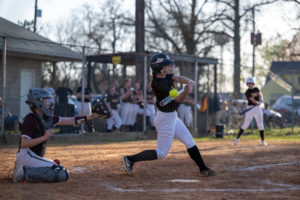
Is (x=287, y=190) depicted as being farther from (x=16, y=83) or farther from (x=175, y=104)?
(x=16, y=83)

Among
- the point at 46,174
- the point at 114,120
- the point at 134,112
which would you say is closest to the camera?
the point at 46,174

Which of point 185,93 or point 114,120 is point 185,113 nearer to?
point 114,120

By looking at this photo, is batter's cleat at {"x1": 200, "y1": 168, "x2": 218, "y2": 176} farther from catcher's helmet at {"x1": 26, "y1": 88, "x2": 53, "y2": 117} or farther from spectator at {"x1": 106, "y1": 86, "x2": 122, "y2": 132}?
spectator at {"x1": 106, "y1": 86, "x2": 122, "y2": 132}

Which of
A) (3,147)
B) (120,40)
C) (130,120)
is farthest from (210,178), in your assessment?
(120,40)

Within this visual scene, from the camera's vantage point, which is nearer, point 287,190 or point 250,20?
point 287,190

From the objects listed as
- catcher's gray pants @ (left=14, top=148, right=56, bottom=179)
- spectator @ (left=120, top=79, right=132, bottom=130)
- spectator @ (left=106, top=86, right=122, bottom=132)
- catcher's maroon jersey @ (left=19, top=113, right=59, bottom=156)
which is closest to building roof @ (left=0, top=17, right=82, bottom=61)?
spectator @ (left=106, top=86, right=122, bottom=132)

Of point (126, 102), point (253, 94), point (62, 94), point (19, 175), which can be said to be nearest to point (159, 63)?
point (19, 175)

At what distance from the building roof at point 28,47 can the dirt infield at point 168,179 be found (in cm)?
681

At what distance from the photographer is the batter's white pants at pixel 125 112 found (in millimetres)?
16719

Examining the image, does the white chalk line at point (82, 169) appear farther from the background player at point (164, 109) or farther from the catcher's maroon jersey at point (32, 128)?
the catcher's maroon jersey at point (32, 128)

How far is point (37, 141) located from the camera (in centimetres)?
625

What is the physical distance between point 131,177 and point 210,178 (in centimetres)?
129

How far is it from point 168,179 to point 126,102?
9728 millimetres

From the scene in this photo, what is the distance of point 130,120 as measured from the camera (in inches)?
671
